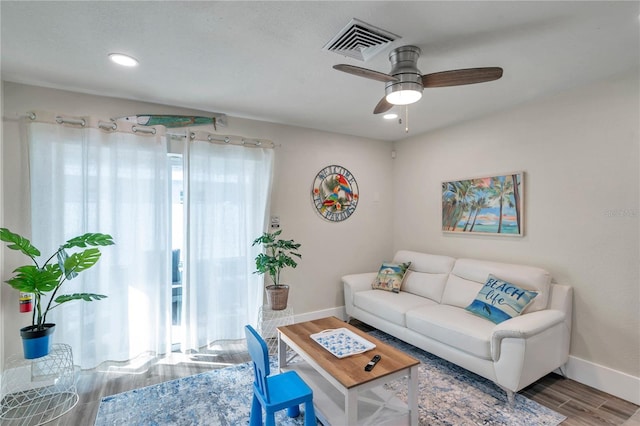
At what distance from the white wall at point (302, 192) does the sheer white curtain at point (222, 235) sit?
281mm

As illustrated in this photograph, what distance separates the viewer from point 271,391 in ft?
5.87

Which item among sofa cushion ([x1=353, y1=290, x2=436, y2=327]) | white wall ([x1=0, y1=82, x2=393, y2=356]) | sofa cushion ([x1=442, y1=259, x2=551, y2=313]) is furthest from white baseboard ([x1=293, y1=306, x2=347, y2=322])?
sofa cushion ([x1=442, y1=259, x2=551, y2=313])

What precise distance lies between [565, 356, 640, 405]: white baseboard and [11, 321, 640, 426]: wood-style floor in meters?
0.05

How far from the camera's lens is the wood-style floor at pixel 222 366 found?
210 cm

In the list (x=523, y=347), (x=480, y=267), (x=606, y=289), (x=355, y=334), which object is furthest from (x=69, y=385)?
(x=606, y=289)

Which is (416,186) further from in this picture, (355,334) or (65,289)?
(65,289)

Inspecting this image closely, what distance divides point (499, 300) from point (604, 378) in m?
0.92

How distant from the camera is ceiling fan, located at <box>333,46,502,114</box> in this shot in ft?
5.82

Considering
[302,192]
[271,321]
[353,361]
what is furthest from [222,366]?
[302,192]

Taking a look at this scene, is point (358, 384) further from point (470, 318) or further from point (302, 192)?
point (302, 192)

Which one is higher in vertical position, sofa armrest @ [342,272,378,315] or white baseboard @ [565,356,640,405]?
sofa armrest @ [342,272,378,315]

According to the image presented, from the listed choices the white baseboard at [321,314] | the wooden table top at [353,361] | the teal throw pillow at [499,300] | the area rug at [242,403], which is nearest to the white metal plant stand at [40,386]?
the area rug at [242,403]

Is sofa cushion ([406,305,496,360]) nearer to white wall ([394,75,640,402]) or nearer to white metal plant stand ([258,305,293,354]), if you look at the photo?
white wall ([394,75,640,402])

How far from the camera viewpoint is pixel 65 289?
2566 millimetres
